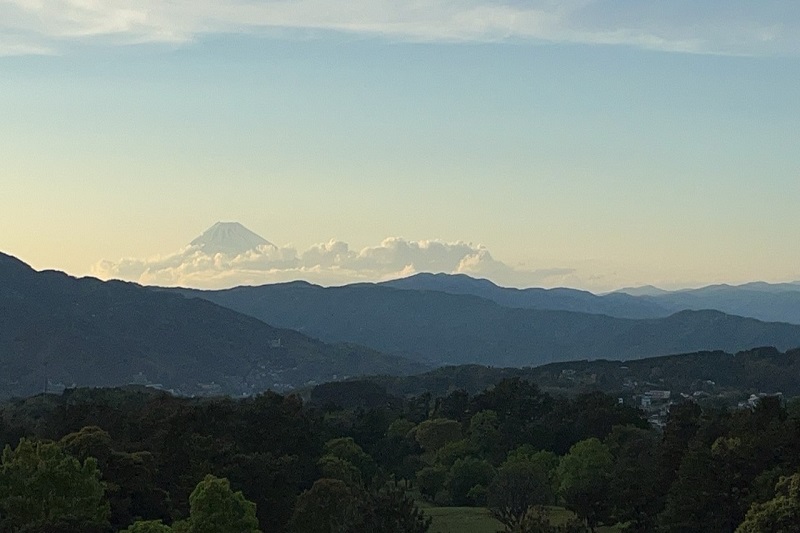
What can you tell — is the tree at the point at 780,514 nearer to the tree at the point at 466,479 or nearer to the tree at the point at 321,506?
the tree at the point at 321,506

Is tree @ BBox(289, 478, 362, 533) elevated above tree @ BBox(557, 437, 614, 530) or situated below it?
above

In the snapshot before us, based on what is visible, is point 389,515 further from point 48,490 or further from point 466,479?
point 466,479

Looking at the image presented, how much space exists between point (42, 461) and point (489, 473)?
Answer: 3769 cm

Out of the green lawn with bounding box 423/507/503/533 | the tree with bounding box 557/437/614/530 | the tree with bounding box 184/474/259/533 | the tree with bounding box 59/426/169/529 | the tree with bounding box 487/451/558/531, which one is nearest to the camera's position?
the tree with bounding box 184/474/259/533

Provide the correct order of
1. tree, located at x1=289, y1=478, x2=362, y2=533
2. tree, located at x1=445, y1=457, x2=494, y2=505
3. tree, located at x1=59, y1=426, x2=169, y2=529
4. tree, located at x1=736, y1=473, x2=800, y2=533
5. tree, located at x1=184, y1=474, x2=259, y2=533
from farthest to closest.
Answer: tree, located at x1=445, y1=457, x2=494, y2=505 → tree, located at x1=289, y1=478, x2=362, y2=533 → tree, located at x1=59, y1=426, x2=169, y2=529 → tree, located at x1=184, y1=474, x2=259, y2=533 → tree, located at x1=736, y1=473, x2=800, y2=533

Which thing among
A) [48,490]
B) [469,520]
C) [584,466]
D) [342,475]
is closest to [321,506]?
[48,490]

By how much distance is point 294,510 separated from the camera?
4522 cm

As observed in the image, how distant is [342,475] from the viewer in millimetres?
56719

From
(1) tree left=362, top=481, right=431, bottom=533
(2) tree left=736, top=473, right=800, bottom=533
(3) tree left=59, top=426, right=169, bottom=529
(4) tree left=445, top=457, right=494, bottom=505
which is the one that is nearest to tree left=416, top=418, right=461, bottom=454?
(4) tree left=445, top=457, right=494, bottom=505

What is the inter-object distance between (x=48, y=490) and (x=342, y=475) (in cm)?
2234

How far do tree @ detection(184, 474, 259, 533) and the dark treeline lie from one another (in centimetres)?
4

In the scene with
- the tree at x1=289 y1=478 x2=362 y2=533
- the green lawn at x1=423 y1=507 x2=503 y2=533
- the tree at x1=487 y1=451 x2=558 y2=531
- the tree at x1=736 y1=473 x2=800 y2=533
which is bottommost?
the green lawn at x1=423 y1=507 x2=503 y2=533

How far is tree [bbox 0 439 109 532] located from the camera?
35469 millimetres

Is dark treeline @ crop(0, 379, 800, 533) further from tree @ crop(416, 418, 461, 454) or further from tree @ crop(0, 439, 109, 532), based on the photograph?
tree @ crop(416, 418, 461, 454)
